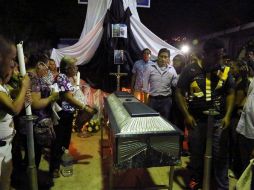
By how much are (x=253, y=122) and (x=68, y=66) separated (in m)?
2.33

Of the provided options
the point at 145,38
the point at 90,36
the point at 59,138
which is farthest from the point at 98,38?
the point at 59,138

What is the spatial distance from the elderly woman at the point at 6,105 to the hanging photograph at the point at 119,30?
307 centimetres

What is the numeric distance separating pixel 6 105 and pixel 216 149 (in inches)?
88.3

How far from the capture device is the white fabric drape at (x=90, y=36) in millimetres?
5387

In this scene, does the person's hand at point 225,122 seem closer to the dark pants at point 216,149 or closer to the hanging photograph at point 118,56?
the dark pants at point 216,149

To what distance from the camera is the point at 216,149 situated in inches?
122

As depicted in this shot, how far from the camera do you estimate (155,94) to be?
456 centimetres

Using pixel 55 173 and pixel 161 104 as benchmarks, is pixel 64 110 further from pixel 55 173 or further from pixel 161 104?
pixel 161 104

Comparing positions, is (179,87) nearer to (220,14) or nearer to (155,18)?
(220,14)

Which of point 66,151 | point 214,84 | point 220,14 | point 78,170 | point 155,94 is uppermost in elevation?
point 220,14

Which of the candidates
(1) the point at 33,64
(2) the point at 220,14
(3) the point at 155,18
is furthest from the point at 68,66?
(3) the point at 155,18

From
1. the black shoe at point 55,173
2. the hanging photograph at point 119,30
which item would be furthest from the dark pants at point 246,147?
the hanging photograph at point 119,30

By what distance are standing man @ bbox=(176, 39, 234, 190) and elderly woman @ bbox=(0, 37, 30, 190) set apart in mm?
1764

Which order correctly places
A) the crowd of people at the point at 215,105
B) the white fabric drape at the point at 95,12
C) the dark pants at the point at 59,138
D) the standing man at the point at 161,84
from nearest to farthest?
1. the crowd of people at the point at 215,105
2. the dark pants at the point at 59,138
3. the standing man at the point at 161,84
4. the white fabric drape at the point at 95,12
